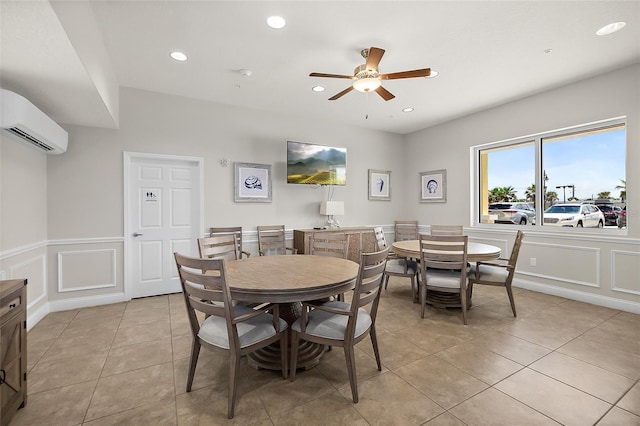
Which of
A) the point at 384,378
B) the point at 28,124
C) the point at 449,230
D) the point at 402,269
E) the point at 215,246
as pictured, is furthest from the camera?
the point at 449,230

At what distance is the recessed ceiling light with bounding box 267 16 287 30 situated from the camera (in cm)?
244

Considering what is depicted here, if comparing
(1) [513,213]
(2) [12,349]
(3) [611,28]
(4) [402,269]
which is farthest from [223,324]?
(1) [513,213]

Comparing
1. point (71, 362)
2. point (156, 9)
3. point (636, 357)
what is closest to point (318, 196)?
point (156, 9)

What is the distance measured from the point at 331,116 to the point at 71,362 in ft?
15.3

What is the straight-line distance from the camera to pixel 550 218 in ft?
13.8

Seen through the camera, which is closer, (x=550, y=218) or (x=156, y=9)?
(x=156, y=9)

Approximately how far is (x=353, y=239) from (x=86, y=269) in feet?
12.7

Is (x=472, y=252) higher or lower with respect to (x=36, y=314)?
higher

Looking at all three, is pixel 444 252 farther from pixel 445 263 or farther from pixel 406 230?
pixel 406 230

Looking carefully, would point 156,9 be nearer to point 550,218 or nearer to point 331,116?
point 331,116

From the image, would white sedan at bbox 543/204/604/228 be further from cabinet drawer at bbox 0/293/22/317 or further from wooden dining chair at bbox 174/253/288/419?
cabinet drawer at bbox 0/293/22/317

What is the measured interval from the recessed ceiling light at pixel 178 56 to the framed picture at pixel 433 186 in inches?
186

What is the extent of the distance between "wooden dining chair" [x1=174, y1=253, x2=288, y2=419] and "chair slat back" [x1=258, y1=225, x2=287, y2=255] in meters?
2.56

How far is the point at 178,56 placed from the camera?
304cm
